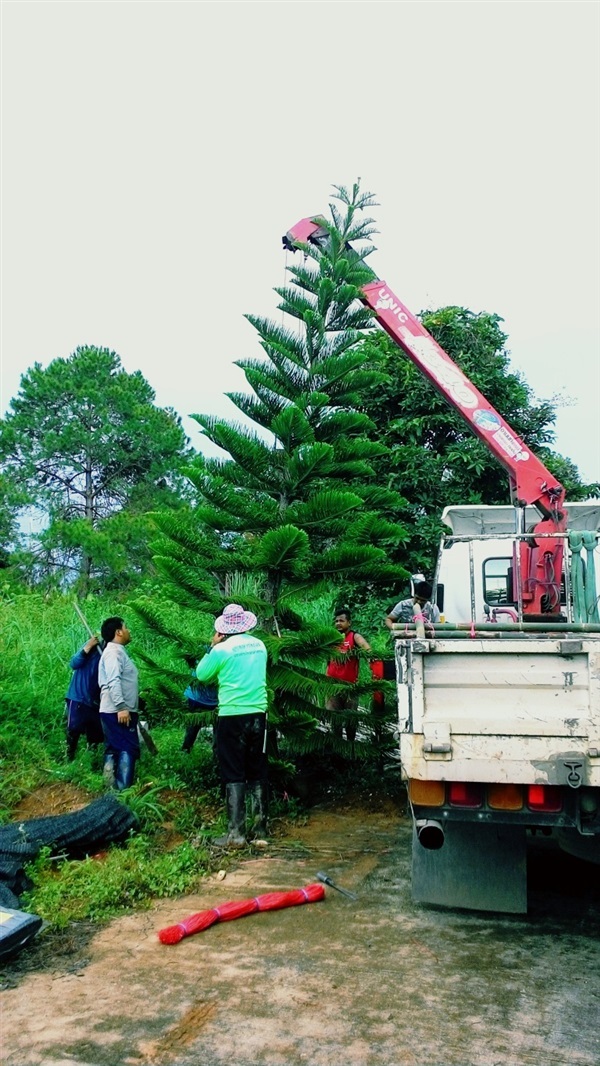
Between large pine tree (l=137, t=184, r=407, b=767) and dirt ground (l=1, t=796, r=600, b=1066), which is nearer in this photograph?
dirt ground (l=1, t=796, r=600, b=1066)

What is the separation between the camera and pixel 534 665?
4246mm

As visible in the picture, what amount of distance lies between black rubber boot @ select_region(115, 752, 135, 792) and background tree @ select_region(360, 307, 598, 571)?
5.06 metres

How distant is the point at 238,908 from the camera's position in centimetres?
480

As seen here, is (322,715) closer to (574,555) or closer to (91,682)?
(91,682)

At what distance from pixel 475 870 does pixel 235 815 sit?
1.90 m

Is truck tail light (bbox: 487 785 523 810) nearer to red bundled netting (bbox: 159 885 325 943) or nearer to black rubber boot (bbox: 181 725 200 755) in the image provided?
red bundled netting (bbox: 159 885 325 943)

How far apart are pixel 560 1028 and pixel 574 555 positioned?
262cm

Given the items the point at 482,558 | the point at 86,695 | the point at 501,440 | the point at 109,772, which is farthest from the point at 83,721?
the point at 501,440

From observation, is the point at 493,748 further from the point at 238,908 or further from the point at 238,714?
the point at 238,714

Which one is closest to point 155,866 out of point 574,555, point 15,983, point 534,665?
point 15,983

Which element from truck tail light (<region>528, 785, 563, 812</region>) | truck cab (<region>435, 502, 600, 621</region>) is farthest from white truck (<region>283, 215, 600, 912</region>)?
truck cab (<region>435, 502, 600, 621</region>)

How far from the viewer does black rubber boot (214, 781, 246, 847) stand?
6059 mm

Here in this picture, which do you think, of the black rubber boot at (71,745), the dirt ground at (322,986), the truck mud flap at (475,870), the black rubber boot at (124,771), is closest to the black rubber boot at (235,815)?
the dirt ground at (322,986)

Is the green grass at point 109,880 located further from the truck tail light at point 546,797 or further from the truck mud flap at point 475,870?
the truck tail light at point 546,797
